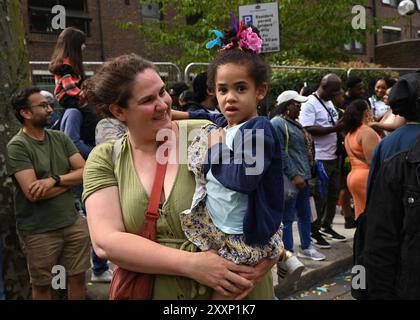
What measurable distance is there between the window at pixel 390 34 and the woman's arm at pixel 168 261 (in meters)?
31.3

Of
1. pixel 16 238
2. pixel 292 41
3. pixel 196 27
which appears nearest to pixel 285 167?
pixel 16 238

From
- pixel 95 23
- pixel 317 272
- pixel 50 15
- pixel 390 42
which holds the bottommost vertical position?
pixel 317 272

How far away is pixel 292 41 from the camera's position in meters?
15.6

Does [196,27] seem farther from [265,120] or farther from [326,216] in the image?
[265,120]

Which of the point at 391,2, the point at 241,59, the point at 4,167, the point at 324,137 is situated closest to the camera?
the point at 241,59

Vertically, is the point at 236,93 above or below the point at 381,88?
below

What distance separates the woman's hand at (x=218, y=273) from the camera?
1.72 metres

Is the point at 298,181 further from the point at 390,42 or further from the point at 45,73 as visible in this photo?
the point at 390,42

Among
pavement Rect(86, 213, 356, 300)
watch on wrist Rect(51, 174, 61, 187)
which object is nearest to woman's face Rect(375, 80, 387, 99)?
pavement Rect(86, 213, 356, 300)

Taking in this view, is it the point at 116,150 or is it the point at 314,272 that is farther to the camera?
the point at 314,272

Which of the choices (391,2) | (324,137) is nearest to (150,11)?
(324,137)

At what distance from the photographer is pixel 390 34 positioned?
30.4 meters

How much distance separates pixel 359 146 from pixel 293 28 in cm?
1049
